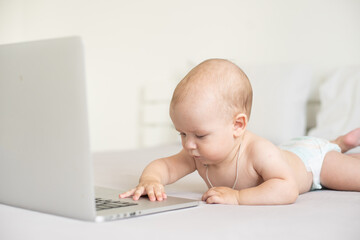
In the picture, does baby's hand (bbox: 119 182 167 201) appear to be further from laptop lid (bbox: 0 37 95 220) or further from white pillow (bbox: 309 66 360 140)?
white pillow (bbox: 309 66 360 140)

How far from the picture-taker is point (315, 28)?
2.40 metres

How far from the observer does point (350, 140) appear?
5.20 feet

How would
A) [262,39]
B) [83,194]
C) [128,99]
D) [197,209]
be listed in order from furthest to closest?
[128,99]
[262,39]
[197,209]
[83,194]

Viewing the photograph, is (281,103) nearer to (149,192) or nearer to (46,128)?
(149,192)

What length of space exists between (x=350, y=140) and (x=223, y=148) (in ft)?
2.16

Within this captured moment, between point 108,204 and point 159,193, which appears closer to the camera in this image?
point 108,204

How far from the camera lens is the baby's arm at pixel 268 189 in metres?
1.05

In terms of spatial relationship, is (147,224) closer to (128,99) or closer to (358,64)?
(358,64)

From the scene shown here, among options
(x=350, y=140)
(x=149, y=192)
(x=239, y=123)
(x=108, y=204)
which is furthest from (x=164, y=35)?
(x=108, y=204)

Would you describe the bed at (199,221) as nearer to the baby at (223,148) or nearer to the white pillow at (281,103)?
the baby at (223,148)

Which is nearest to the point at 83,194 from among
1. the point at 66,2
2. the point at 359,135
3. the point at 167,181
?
the point at 167,181

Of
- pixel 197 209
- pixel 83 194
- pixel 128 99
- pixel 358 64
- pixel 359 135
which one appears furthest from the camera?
pixel 128 99

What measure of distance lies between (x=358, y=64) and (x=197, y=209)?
1.60 meters

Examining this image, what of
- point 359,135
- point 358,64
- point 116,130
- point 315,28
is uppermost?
point 315,28
